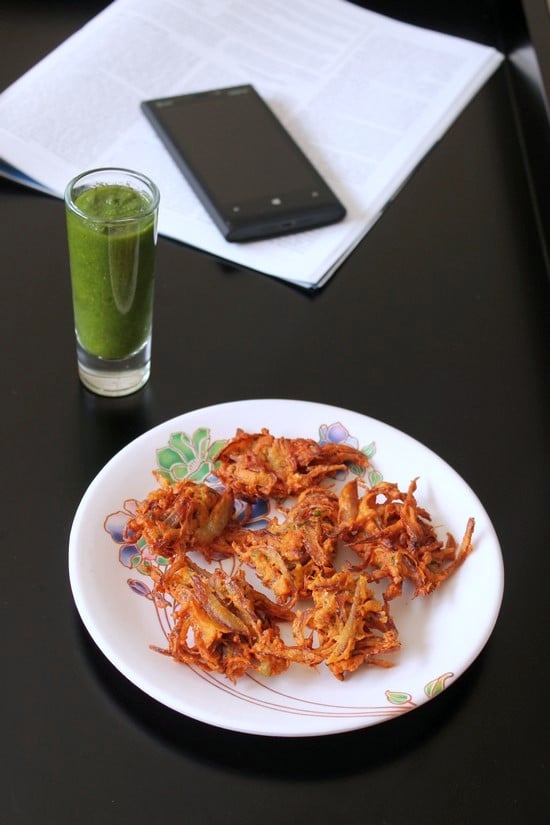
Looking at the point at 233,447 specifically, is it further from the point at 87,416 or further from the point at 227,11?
the point at 227,11

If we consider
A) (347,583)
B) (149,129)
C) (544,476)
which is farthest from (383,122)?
(347,583)

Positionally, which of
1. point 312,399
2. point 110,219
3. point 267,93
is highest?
point 110,219

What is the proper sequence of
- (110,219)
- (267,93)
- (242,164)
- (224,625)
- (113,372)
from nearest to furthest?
1. (224,625)
2. (110,219)
3. (113,372)
4. (242,164)
5. (267,93)

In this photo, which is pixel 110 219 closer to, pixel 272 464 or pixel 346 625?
pixel 272 464

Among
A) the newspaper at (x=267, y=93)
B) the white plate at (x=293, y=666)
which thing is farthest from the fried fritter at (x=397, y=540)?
the newspaper at (x=267, y=93)

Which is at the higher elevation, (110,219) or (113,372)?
(110,219)

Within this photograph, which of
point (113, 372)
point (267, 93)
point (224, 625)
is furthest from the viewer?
point (267, 93)

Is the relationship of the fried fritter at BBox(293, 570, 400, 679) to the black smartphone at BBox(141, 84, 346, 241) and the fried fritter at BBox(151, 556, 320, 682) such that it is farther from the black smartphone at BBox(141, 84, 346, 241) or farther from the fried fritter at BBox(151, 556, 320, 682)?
the black smartphone at BBox(141, 84, 346, 241)

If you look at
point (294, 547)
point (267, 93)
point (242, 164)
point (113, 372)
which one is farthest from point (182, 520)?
point (267, 93)

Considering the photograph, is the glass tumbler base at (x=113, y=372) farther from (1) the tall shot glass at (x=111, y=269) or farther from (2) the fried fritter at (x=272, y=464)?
(2) the fried fritter at (x=272, y=464)
